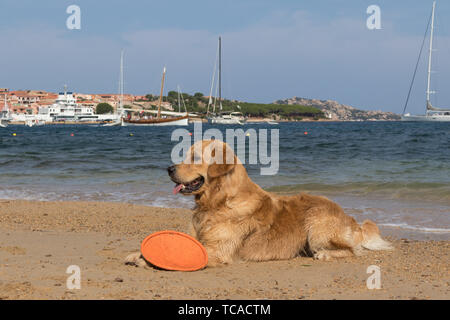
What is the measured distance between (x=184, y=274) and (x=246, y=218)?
915 millimetres

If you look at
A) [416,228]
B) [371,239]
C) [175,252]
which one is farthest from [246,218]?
[416,228]

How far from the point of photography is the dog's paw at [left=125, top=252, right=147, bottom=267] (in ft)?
16.2

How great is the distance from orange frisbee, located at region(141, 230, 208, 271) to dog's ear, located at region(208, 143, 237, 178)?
0.72m

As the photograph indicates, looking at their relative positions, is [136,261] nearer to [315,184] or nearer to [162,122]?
[315,184]

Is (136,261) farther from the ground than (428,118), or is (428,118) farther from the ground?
(428,118)

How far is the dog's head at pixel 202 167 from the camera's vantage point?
16.2ft

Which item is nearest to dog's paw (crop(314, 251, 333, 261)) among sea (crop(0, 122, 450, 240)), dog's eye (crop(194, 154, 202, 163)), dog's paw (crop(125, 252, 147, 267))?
dog's eye (crop(194, 154, 202, 163))

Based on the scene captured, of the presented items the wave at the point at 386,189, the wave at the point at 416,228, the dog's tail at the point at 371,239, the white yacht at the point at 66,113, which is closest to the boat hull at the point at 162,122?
the white yacht at the point at 66,113

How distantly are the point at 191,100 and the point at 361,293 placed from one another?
5948 inches

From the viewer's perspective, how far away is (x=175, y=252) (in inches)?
194

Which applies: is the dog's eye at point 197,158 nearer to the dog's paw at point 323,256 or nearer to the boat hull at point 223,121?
the dog's paw at point 323,256

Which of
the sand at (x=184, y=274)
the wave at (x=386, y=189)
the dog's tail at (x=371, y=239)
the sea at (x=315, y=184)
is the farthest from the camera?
the wave at (x=386, y=189)
